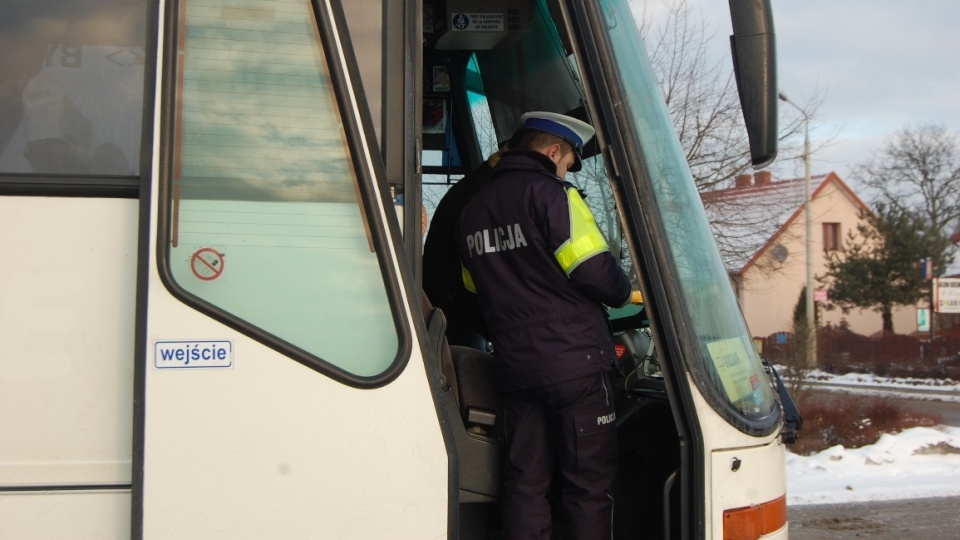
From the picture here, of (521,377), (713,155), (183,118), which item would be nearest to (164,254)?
(183,118)

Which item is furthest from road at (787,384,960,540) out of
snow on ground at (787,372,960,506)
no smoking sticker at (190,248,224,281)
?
no smoking sticker at (190,248,224,281)

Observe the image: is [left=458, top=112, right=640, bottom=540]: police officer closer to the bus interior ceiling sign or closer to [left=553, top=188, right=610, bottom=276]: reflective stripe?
[left=553, top=188, right=610, bottom=276]: reflective stripe

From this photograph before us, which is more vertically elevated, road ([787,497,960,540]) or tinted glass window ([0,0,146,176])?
tinted glass window ([0,0,146,176])

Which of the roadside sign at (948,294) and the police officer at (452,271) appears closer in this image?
the police officer at (452,271)

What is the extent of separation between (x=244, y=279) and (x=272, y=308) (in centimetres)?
9

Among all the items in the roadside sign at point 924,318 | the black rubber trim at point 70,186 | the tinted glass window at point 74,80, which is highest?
the tinted glass window at point 74,80

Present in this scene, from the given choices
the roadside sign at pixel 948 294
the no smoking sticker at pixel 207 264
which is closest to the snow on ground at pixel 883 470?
the no smoking sticker at pixel 207 264

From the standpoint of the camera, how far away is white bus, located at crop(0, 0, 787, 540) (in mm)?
2051

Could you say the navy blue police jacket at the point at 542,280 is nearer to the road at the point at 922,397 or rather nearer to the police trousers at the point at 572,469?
the police trousers at the point at 572,469

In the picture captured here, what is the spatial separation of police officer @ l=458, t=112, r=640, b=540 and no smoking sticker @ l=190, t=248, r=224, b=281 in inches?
40.4

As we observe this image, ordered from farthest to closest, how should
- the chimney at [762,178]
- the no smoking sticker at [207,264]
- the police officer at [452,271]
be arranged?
the chimney at [762,178]
the police officer at [452,271]
the no smoking sticker at [207,264]

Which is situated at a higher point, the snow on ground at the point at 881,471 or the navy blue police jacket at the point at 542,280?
the navy blue police jacket at the point at 542,280

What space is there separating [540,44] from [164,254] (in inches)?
97.0

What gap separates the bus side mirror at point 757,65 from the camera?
7.99ft
